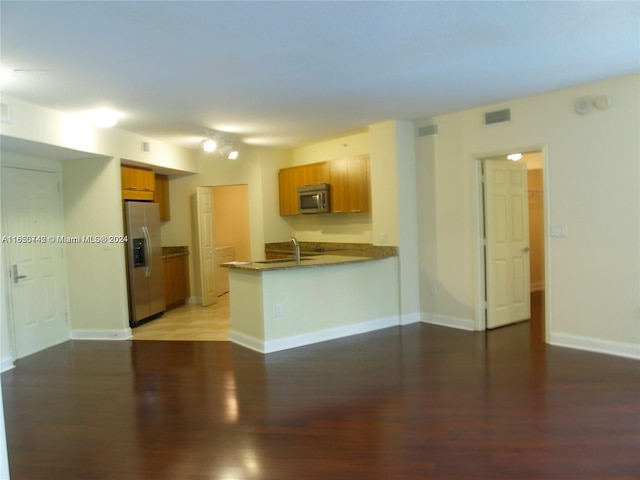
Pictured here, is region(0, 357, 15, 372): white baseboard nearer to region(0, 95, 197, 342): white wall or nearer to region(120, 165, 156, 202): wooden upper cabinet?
region(0, 95, 197, 342): white wall

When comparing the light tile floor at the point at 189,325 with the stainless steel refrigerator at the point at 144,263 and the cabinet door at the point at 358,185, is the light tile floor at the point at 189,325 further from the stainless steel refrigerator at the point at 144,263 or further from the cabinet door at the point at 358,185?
the cabinet door at the point at 358,185

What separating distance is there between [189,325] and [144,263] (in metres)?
1.07

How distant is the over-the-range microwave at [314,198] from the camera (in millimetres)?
6546

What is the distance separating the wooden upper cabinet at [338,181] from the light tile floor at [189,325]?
6.69 ft

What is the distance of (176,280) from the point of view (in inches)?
288

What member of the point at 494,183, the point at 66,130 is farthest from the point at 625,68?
the point at 66,130

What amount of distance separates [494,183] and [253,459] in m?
4.19

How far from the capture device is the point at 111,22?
2596 mm

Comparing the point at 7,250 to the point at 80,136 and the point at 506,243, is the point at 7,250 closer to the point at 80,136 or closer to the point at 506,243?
the point at 80,136

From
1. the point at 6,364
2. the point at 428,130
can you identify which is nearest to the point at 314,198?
the point at 428,130

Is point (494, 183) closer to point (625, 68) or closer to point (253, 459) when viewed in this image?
point (625, 68)

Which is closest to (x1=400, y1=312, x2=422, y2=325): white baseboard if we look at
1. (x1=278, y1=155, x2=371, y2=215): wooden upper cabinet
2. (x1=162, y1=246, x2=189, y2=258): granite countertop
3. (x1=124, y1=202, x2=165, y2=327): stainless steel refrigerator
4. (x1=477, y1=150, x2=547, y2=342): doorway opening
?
(x1=477, y1=150, x2=547, y2=342): doorway opening

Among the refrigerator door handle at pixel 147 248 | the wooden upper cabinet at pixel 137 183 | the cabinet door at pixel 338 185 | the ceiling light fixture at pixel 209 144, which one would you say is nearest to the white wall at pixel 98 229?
the wooden upper cabinet at pixel 137 183

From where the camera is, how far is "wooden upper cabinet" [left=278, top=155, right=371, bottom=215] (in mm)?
6098
